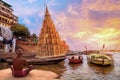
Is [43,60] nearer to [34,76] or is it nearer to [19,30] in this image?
[34,76]

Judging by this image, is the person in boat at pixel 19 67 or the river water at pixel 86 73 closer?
the person in boat at pixel 19 67

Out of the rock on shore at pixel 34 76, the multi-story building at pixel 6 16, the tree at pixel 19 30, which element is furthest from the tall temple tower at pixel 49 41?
the rock on shore at pixel 34 76

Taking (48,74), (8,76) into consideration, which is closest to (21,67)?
(8,76)

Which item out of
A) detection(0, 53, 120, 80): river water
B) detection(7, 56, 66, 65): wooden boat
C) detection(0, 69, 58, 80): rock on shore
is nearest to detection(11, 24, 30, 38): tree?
detection(7, 56, 66, 65): wooden boat

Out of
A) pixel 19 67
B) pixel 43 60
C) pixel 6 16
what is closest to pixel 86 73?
pixel 43 60

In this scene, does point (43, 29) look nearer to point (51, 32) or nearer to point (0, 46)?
point (51, 32)

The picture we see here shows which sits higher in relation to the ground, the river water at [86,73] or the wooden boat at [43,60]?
the wooden boat at [43,60]

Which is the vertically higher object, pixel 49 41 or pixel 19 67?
pixel 49 41

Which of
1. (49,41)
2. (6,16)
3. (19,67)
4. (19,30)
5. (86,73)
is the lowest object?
(86,73)

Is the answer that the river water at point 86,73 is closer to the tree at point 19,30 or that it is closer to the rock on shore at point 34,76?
the rock on shore at point 34,76

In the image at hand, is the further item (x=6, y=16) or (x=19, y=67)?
(x=6, y=16)

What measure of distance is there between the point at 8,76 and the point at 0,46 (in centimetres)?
7140

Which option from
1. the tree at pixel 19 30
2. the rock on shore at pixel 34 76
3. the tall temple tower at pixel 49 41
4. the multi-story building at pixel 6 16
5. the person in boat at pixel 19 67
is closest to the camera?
the rock on shore at pixel 34 76

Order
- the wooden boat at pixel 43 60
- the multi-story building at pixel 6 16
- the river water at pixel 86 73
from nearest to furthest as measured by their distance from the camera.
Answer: the river water at pixel 86 73
the wooden boat at pixel 43 60
the multi-story building at pixel 6 16
